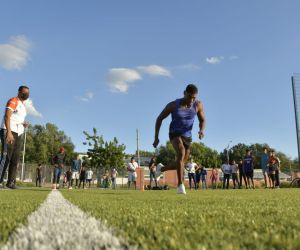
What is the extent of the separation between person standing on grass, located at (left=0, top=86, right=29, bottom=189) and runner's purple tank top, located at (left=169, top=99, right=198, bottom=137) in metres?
3.41

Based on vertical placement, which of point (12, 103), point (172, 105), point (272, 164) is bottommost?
point (272, 164)

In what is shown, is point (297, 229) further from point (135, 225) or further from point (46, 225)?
point (46, 225)

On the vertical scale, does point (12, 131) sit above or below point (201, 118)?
below

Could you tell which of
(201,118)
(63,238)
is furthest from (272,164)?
(63,238)

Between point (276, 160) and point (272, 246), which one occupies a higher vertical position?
point (276, 160)

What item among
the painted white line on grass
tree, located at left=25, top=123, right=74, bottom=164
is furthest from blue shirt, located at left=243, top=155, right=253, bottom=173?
tree, located at left=25, top=123, right=74, bottom=164

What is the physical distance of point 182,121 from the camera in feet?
24.1

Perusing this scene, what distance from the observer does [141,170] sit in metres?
23.6

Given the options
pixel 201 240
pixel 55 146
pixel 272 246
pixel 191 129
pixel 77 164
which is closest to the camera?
pixel 272 246

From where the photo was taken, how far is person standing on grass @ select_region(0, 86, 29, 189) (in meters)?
7.46

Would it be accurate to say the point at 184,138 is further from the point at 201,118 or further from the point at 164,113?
the point at 201,118

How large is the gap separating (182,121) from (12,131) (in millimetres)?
3740

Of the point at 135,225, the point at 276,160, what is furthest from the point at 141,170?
the point at 135,225

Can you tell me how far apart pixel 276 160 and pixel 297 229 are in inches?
672
